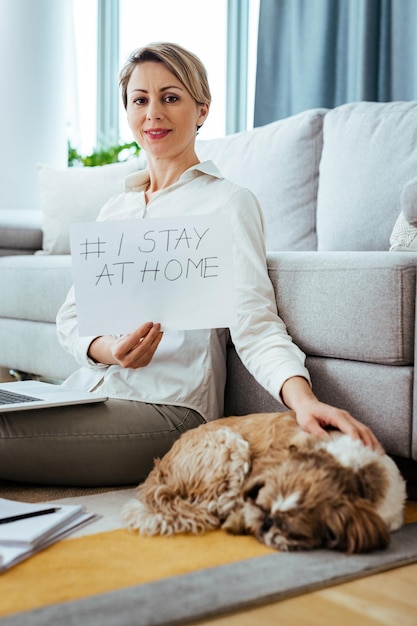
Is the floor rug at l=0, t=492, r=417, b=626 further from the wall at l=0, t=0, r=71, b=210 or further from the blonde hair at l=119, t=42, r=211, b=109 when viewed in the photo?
the wall at l=0, t=0, r=71, b=210

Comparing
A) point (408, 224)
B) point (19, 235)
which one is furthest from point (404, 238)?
point (19, 235)

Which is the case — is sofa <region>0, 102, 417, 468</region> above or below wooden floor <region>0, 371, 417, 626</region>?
above

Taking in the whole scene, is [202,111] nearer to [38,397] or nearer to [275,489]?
[38,397]

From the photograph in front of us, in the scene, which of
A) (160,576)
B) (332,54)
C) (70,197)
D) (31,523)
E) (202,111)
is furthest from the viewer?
(332,54)

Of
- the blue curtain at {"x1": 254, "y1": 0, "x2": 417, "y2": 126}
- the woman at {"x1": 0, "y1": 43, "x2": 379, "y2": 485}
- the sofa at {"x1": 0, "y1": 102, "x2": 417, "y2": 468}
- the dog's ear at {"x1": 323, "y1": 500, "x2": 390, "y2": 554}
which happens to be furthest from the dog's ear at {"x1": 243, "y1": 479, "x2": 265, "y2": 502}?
the blue curtain at {"x1": 254, "y1": 0, "x2": 417, "y2": 126}

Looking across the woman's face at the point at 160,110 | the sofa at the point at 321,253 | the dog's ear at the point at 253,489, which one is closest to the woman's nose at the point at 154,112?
the woman's face at the point at 160,110

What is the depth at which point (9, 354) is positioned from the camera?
3043 millimetres

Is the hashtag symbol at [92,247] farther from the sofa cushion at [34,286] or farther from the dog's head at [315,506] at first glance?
the sofa cushion at [34,286]

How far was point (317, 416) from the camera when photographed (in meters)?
1.49

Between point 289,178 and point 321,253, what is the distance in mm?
1033

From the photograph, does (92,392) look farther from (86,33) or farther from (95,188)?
(86,33)

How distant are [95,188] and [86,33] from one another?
2738mm

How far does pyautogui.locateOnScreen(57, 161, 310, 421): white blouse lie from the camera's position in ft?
5.81

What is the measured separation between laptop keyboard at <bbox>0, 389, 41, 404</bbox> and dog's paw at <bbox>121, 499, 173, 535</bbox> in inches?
15.6
